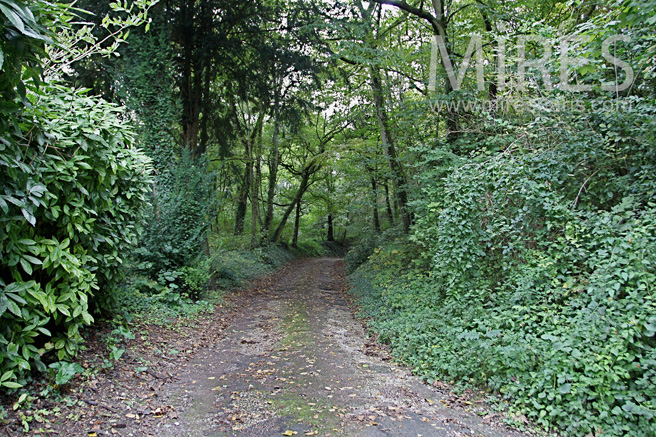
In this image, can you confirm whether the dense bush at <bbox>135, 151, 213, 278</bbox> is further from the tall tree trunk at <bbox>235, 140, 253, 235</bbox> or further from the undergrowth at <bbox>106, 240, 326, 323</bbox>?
the tall tree trunk at <bbox>235, 140, 253, 235</bbox>

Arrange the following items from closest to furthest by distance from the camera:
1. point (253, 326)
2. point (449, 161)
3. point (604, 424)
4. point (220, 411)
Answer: point (604, 424) → point (220, 411) → point (253, 326) → point (449, 161)

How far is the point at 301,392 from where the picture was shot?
162 inches

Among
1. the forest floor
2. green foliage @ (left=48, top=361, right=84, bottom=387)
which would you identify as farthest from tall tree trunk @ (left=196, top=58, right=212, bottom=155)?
green foliage @ (left=48, top=361, right=84, bottom=387)

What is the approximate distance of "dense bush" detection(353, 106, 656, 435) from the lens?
3375mm

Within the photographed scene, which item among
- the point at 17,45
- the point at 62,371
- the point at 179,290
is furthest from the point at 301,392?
the point at 179,290

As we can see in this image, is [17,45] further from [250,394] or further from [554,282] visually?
[554,282]

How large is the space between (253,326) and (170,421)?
3.83 meters

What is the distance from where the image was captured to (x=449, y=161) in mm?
7680

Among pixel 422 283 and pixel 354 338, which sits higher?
pixel 422 283

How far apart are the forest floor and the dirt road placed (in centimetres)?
1

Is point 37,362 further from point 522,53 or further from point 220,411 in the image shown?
point 522,53

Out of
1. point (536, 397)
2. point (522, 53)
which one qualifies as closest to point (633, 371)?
point (536, 397)

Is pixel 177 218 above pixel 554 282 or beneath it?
above

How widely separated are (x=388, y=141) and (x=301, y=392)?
937 cm
